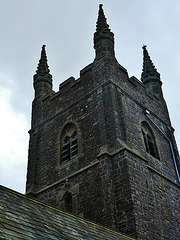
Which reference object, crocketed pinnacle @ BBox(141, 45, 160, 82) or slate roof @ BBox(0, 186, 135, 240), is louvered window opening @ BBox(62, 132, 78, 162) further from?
crocketed pinnacle @ BBox(141, 45, 160, 82)

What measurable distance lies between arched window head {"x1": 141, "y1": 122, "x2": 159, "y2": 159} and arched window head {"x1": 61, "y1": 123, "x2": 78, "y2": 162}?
10.2 feet

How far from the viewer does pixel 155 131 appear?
1775cm

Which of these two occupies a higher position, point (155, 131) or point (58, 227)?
point (155, 131)

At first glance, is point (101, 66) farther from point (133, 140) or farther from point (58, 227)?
point (58, 227)

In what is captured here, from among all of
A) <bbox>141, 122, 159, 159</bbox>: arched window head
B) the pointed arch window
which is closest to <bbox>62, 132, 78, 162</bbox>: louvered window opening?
the pointed arch window

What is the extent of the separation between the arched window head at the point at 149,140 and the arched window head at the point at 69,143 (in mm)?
3115

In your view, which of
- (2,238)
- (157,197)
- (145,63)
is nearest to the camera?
(2,238)

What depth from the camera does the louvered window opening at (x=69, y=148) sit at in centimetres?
1623

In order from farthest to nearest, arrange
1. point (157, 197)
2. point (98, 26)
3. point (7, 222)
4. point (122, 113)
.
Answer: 1. point (98, 26)
2. point (122, 113)
3. point (157, 197)
4. point (7, 222)

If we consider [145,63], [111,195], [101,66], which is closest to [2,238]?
[111,195]

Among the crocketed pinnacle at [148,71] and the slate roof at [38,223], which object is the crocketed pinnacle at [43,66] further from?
the slate roof at [38,223]

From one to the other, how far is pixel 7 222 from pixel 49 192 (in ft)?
31.5

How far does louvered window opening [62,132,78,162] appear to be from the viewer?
16234 mm

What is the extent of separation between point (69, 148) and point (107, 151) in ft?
9.48
